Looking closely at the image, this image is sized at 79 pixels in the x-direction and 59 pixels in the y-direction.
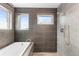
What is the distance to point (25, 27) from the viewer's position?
184cm

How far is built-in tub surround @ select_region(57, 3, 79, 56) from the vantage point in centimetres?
177

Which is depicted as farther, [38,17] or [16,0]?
[38,17]

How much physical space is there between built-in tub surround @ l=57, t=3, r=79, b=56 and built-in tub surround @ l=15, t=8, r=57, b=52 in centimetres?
12

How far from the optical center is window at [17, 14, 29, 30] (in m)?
1.79

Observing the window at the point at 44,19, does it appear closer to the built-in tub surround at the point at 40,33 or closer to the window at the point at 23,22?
the built-in tub surround at the point at 40,33

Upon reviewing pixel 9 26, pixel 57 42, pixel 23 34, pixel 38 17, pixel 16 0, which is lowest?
pixel 57 42

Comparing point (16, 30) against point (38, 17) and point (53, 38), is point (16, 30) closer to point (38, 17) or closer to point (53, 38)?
point (38, 17)

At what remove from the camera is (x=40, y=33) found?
1.90 metres

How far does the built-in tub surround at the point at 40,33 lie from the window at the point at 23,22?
5cm

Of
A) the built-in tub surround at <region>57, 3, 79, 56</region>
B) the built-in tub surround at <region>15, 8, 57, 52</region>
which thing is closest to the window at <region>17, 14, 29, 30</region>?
the built-in tub surround at <region>15, 8, 57, 52</region>

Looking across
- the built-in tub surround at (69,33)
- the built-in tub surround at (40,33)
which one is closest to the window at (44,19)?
the built-in tub surround at (40,33)

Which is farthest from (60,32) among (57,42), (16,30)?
(16,30)

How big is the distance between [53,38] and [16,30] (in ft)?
1.94

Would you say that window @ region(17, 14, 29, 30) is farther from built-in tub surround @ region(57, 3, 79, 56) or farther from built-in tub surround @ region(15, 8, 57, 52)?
built-in tub surround @ region(57, 3, 79, 56)
